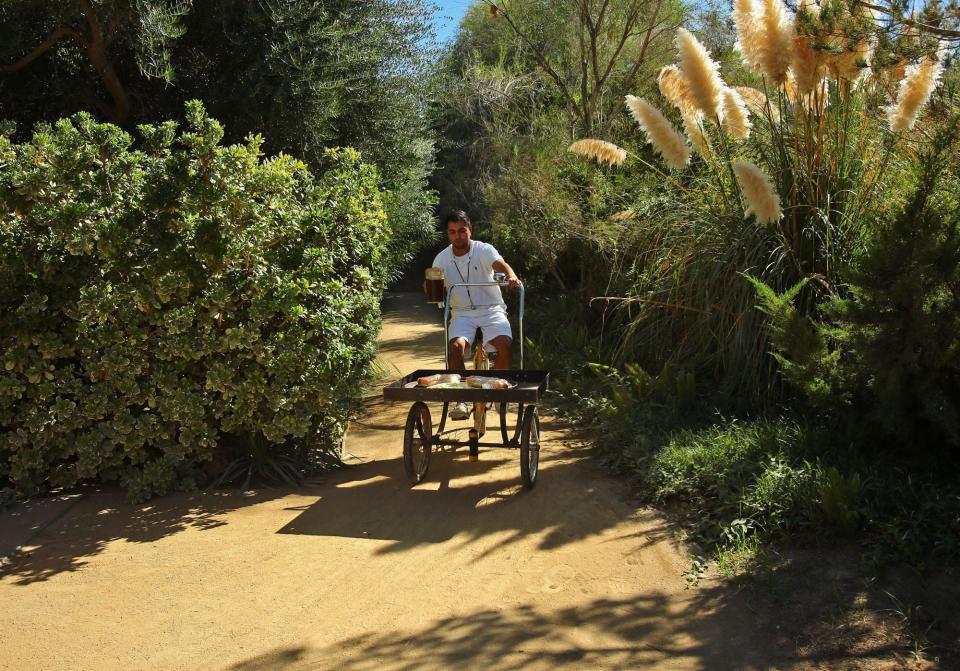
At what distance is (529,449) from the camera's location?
5863 mm

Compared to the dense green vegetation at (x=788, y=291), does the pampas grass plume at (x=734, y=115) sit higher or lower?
higher

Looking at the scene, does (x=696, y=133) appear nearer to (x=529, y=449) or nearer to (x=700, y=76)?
(x=700, y=76)

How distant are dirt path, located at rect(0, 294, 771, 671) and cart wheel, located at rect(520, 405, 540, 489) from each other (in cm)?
11

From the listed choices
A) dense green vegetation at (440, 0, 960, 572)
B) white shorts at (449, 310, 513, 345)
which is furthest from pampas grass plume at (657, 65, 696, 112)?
white shorts at (449, 310, 513, 345)

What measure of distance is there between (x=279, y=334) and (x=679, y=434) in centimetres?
295

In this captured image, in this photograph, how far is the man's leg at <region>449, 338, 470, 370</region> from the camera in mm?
6875

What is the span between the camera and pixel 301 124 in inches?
381

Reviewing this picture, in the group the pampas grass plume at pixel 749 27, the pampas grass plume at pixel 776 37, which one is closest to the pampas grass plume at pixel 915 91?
the pampas grass plume at pixel 776 37

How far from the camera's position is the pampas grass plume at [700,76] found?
6.73 meters

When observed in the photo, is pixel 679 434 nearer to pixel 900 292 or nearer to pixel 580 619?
pixel 900 292

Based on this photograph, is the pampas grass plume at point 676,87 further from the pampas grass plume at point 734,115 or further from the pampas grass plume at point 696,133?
the pampas grass plume at point 734,115

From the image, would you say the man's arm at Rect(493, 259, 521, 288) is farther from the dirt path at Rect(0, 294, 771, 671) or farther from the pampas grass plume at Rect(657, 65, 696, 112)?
the pampas grass plume at Rect(657, 65, 696, 112)

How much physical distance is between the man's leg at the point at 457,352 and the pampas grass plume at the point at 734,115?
9.50ft

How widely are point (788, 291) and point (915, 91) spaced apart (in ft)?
5.88
